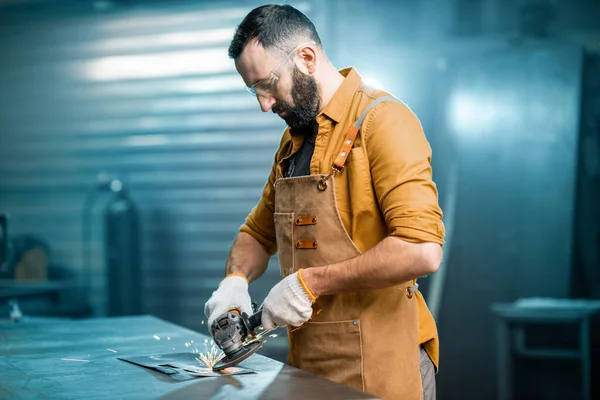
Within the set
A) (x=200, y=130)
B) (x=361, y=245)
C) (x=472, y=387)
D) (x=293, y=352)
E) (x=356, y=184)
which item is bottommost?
(x=472, y=387)

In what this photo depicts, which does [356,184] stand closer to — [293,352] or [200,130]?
[293,352]

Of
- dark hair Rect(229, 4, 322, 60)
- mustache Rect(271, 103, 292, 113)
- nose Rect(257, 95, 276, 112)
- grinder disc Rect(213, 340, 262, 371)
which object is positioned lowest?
grinder disc Rect(213, 340, 262, 371)

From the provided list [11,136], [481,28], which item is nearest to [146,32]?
[11,136]

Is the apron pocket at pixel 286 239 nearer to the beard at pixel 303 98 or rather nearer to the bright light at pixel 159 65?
the beard at pixel 303 98

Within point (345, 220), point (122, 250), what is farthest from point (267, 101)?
point (122, 250)

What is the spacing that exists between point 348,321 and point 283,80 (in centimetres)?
71

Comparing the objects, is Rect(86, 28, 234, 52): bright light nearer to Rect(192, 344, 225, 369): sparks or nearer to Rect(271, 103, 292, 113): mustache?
Rect(271, 103, 292, 113): mustache

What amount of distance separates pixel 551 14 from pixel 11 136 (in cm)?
403

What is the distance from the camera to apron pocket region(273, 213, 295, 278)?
2.02 metres

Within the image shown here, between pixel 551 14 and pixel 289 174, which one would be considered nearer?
pixel 289 174

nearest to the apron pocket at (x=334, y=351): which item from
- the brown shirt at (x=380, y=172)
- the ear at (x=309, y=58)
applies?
the brown shirt at (x=380, y=172)

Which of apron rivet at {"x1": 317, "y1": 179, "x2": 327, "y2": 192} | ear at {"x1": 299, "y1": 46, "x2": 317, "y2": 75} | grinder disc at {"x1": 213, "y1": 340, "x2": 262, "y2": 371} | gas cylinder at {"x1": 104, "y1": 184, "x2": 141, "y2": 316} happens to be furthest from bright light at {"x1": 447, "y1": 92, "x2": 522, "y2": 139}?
grinder disc at {"x1": 213, "y1": 340, "x2": 262, "y2": 371}

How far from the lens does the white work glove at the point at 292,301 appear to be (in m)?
1.83

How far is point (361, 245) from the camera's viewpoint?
1.94m
